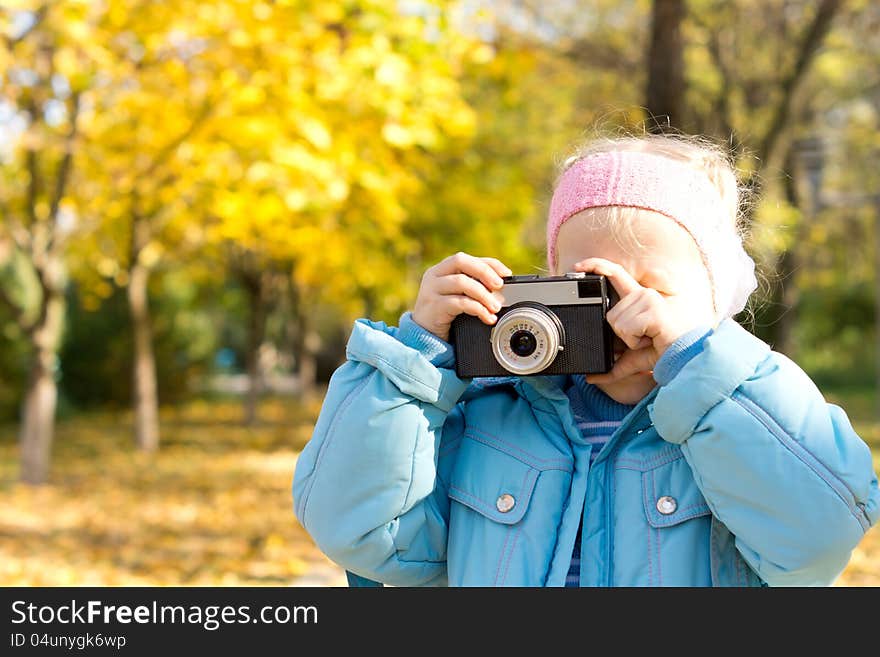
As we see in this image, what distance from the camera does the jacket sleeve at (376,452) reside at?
169 centimetres

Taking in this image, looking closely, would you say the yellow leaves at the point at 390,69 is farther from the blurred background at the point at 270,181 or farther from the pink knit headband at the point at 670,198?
the pink knit headband at the point at 670,198

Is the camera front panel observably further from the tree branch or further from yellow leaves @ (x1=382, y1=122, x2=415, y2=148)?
A: the tree branch

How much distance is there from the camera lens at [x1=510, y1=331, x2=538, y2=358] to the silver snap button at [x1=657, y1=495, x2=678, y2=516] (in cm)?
32

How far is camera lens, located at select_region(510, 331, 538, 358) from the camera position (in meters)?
1.71

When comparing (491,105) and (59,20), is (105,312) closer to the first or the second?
(491,105)

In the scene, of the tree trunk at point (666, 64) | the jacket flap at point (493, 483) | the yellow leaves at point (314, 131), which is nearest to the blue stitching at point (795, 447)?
the jacket flap at point (493, 483)

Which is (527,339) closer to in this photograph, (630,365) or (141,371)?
(630,365)

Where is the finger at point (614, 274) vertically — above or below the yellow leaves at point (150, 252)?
below

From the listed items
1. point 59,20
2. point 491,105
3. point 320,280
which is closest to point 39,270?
point 59,20

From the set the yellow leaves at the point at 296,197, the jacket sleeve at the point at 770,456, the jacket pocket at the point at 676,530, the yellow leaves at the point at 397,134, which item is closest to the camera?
the jacket sleeve at the point at 770,456

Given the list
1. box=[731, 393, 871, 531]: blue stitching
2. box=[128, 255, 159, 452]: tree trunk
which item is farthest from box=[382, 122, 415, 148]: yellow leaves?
box=[128, 255, 159, 452]: tree trunk

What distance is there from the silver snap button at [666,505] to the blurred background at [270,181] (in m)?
0.46

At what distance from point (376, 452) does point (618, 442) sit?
412mm

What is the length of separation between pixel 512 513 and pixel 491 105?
46.4ft
